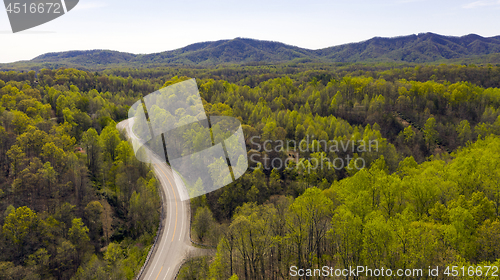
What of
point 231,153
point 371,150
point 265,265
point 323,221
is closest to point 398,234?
point 323,221

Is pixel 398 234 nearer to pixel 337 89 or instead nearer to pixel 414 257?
pixel 414 257
